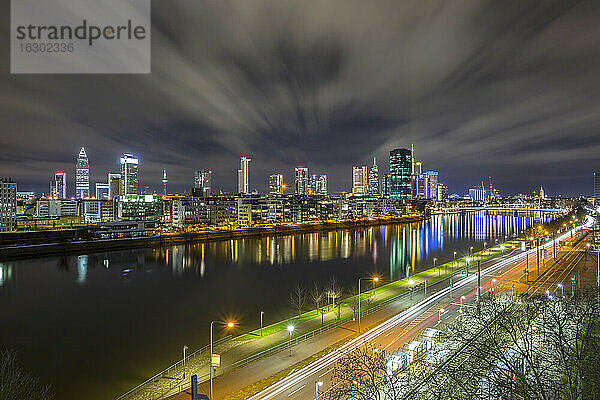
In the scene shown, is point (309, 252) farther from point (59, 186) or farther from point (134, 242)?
point (59, 186)

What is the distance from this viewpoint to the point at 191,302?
18.3 metres

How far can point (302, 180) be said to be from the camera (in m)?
161

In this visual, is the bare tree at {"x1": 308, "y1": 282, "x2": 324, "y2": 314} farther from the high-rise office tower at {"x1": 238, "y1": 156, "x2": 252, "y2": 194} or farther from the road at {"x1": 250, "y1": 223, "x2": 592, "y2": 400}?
the high-rise office tower at {"x1": 238, "y1": 156, "x2": 252, "y2": 194}

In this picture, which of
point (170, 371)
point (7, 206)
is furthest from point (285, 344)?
point (7, 206)

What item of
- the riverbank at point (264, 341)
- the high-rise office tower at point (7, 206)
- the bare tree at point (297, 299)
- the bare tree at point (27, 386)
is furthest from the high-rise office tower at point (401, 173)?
A: the bare tree at point (27, 386)

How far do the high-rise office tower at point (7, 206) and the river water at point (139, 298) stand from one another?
69.6 feet

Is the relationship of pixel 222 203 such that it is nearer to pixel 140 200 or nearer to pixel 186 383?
pixel 140 200

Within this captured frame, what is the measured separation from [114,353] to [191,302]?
604 centimetres

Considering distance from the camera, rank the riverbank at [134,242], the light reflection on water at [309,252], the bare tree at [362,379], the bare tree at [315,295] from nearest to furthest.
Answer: the bare tree at [362,379]
the bare tree at [315,295]
the light reflection on water at [309,252]
the riverbank at [134,242]

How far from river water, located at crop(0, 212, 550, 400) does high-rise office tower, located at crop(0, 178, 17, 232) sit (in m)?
21.2

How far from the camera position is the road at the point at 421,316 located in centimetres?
789

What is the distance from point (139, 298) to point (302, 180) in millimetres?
143104

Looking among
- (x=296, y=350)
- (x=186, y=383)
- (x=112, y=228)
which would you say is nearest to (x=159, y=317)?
(x=186, y=383)

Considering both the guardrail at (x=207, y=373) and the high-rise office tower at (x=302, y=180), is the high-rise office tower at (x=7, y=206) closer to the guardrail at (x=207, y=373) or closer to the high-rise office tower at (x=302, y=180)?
the guardrail at (x=207, y=373)
